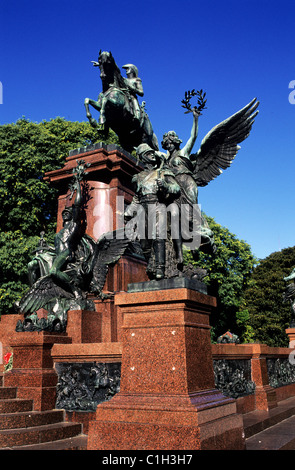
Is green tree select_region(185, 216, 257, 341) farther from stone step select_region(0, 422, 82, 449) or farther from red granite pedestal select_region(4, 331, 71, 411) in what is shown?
stone step select_region(0, 422, 82, 449)

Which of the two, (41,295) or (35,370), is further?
(41,295)

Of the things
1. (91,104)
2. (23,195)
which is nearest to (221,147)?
(91,104)

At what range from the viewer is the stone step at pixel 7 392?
263 inches

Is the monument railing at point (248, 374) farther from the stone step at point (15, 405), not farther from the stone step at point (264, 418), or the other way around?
the stone step at point (15, 405)

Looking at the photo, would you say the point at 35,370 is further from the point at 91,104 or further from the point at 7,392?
the point at 91,104

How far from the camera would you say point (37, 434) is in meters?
5.72

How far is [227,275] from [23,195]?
54.2ft

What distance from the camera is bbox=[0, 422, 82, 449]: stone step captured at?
5512mm

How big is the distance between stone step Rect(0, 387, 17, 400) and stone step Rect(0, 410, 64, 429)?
455mm

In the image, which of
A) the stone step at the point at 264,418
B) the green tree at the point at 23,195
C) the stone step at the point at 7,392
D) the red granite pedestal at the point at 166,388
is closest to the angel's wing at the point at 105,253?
the stone step at the point at 7,392

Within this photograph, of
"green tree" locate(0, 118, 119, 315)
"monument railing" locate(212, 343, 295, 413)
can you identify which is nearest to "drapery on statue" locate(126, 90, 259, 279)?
"monument railing" locate(212, 343, 295, 413)

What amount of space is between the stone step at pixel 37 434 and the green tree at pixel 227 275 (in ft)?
80.3
